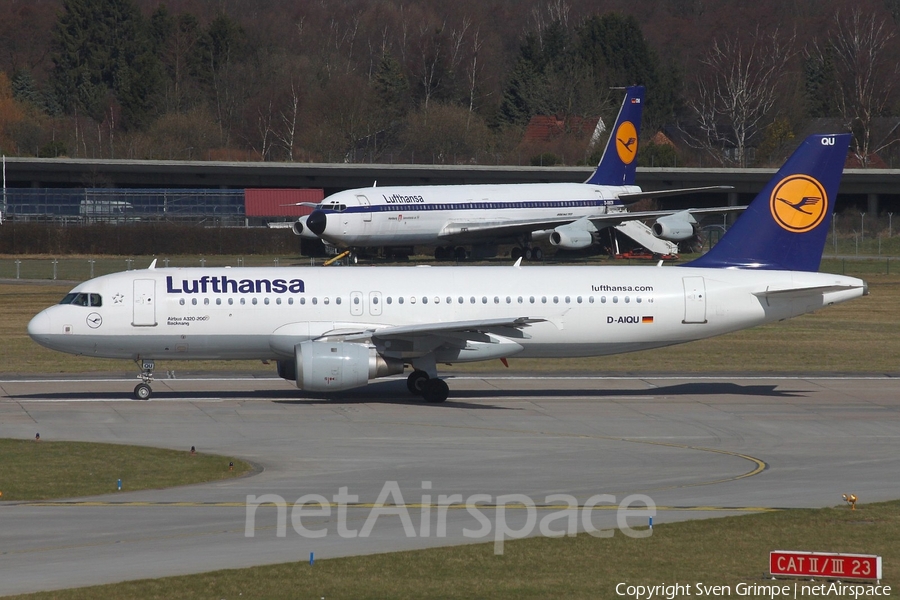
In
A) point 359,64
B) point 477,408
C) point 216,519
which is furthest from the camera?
point 359,64

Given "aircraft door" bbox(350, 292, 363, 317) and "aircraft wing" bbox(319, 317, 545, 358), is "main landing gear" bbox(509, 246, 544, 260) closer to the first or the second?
"aircraft wing" bbox(319, 317, 545, 358)

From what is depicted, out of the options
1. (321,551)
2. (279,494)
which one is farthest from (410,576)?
(279,494)

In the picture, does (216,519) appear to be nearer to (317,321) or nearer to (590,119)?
(317,321)

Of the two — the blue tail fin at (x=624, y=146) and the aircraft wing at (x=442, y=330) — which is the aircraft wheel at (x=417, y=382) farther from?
the blue tail fin at (x=624, y=146)

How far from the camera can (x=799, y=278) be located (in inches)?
1244

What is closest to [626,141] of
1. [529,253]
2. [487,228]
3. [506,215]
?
[506,215]

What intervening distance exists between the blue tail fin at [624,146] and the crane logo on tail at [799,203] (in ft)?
141

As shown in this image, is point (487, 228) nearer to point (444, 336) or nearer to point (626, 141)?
point (626, 141)

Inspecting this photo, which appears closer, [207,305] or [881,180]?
[207,305]

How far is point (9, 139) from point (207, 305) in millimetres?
113874

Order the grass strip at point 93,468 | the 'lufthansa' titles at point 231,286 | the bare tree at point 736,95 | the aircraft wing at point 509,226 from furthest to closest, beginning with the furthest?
the bare tree at point 736,95, the aircraft wing at point 509,226, the 'lufthansa' titles at point 231,286, the grass strip at point 93,468

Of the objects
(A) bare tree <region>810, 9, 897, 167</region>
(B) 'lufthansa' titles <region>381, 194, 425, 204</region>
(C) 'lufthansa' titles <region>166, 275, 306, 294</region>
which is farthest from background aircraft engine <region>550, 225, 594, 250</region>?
(A) bare tree <region>810, 9, 897, 167</region>

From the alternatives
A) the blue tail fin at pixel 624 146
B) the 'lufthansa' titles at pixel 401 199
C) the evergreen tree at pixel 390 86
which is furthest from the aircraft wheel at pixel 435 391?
the evergreen tree at pixel 390 86
